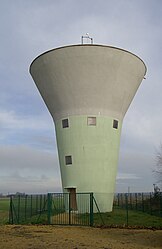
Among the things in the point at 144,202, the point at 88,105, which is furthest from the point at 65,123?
the point at 144,202

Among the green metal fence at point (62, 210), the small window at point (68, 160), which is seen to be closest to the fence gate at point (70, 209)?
the green metal fence at point (62, 210)

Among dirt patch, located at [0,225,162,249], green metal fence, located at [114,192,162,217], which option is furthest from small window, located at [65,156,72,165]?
green metal fence, located at [114,192,162,217]

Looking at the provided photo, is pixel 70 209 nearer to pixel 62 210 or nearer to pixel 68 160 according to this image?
pixel 62 210

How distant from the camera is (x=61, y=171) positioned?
23.0 metres

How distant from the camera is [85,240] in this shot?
1305cm

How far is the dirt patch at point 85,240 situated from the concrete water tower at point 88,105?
5593 mm

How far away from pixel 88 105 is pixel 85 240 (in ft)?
34.5

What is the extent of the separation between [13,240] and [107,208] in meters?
10.2

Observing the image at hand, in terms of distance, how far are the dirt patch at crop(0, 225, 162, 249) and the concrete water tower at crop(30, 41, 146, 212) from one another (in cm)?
559

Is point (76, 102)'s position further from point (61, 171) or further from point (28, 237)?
point (28, 237)

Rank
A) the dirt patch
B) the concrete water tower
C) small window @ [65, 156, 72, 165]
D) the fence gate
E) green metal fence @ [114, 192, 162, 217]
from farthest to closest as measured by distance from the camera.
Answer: green metal fence @ [114, 192, 162, 217] < small window @ [65, 156, 72, 165] < the concrete water tower < the fence gate < the dirt patch

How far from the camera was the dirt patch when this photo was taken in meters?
11.7

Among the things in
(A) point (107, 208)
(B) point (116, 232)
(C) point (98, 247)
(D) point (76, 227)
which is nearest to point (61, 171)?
(A) point (107, 208)

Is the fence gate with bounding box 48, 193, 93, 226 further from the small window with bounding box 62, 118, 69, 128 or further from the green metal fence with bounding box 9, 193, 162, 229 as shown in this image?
the small window with bounding box 62, 118, 69, 128
